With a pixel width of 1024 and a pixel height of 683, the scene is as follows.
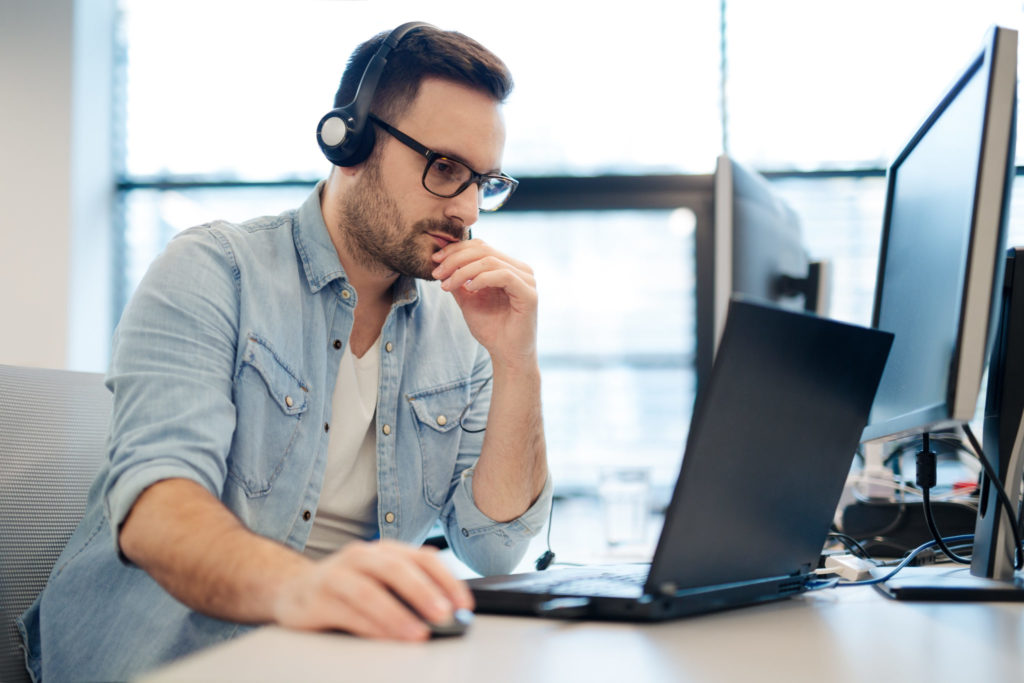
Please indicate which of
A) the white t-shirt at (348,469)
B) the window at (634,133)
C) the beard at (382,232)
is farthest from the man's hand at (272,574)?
the window at (634,133)

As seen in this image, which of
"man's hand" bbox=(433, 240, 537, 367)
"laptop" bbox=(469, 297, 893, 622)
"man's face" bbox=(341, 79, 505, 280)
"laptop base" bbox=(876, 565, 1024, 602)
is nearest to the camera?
"laptop" bbox=(469, 297, 893, 622)

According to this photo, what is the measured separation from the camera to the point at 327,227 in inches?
50.4

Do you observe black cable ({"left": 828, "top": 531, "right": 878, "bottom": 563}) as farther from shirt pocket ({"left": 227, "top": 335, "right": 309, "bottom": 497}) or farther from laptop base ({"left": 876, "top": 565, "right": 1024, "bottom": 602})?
shirt pocket ({"left": 227, "top": 335, "right": 309, "bottom": 497})

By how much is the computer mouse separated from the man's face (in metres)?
0.72

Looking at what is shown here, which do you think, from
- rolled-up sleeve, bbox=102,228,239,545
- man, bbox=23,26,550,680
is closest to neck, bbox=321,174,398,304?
man, bbox=23,26,550,680

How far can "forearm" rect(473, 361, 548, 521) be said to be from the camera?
115 centimetres

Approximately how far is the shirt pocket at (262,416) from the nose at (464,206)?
0.34 meters

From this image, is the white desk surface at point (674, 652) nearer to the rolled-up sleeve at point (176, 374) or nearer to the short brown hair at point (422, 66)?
the rolled-up sleeve at point (176, 374)

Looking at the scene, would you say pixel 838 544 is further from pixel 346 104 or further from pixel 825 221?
pixel 825 221

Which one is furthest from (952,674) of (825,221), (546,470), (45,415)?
(825,221)

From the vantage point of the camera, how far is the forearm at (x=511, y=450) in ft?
3.76

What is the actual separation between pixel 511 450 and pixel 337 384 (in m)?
0.27

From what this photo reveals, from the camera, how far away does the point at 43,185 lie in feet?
8.08

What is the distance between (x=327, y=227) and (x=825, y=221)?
1.70 metres
